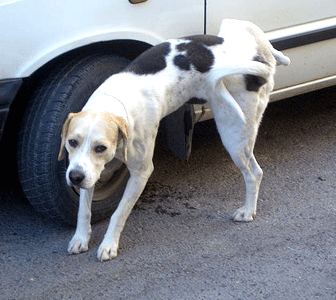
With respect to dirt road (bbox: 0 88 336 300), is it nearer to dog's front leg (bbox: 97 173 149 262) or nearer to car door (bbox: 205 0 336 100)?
dog's front leg (bbox: 97 173 149 262)

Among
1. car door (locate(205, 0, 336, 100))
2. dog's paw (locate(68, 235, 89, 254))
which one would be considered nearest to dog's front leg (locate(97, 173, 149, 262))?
dog's paw (locate(68, 235, 89, 254))

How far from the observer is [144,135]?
12.2 feet

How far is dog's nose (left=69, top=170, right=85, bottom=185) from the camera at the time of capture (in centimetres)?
336

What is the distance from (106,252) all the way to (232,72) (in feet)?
3.80

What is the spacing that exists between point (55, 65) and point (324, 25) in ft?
5.90

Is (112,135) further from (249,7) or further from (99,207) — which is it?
(249,7)

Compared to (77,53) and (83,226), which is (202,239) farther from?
(77,53)

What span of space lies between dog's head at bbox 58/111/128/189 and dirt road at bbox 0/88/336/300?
0.57 meters

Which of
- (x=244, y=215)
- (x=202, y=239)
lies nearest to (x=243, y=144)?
(x=244, y=215)

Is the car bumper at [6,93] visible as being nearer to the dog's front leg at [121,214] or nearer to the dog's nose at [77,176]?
the dog's nose at [77,176]

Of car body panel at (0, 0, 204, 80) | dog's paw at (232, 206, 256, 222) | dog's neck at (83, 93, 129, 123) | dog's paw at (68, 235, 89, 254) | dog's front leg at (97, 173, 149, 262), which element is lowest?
dog's paw at (232, 206, 256, 222)

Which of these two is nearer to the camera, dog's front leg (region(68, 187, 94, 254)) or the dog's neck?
→ the dog's neck

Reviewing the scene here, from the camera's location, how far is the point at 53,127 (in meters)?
3.81

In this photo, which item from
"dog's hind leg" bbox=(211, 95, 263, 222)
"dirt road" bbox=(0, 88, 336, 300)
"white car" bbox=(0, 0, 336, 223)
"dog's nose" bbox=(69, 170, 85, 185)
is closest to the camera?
"dog's nose" bbox=(69, 170, 85, 185)
